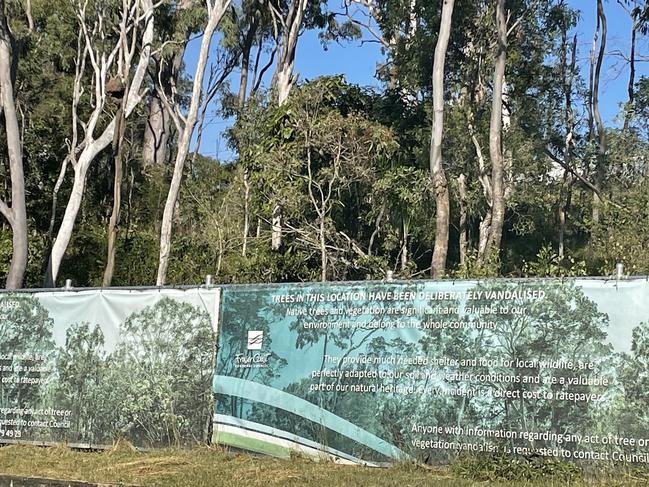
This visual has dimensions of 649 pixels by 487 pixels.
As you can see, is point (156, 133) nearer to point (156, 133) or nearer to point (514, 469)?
point (156, 133)

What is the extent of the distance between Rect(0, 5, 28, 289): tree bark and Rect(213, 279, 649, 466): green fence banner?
8.83 m

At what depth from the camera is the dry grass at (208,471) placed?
303 inches

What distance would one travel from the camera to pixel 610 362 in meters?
7.54

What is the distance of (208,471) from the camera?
27.3ft

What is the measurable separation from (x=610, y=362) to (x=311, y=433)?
3136 millimetres

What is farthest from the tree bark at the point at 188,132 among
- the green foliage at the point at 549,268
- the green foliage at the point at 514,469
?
the green foliage at the point at 514,469

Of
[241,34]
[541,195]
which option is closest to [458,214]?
[541,195]

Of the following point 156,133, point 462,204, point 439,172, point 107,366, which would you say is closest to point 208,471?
point 107,366

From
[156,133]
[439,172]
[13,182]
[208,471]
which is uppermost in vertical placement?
[156,133]

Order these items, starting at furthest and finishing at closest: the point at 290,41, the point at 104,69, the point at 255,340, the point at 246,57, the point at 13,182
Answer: the point at 246,57, the point at 290,41, the point at 104,69, the point at 13,182, the point at 255,340

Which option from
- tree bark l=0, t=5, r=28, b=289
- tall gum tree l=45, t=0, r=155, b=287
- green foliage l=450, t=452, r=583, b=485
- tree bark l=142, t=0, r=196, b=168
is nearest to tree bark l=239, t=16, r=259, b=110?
tree bark l=142, t=0, r=196, b=168

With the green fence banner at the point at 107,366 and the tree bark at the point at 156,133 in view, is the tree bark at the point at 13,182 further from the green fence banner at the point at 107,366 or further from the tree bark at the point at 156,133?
the tree bark at the point at 156,133

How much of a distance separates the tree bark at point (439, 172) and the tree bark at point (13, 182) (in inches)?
339

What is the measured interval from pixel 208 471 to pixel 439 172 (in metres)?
12.7
